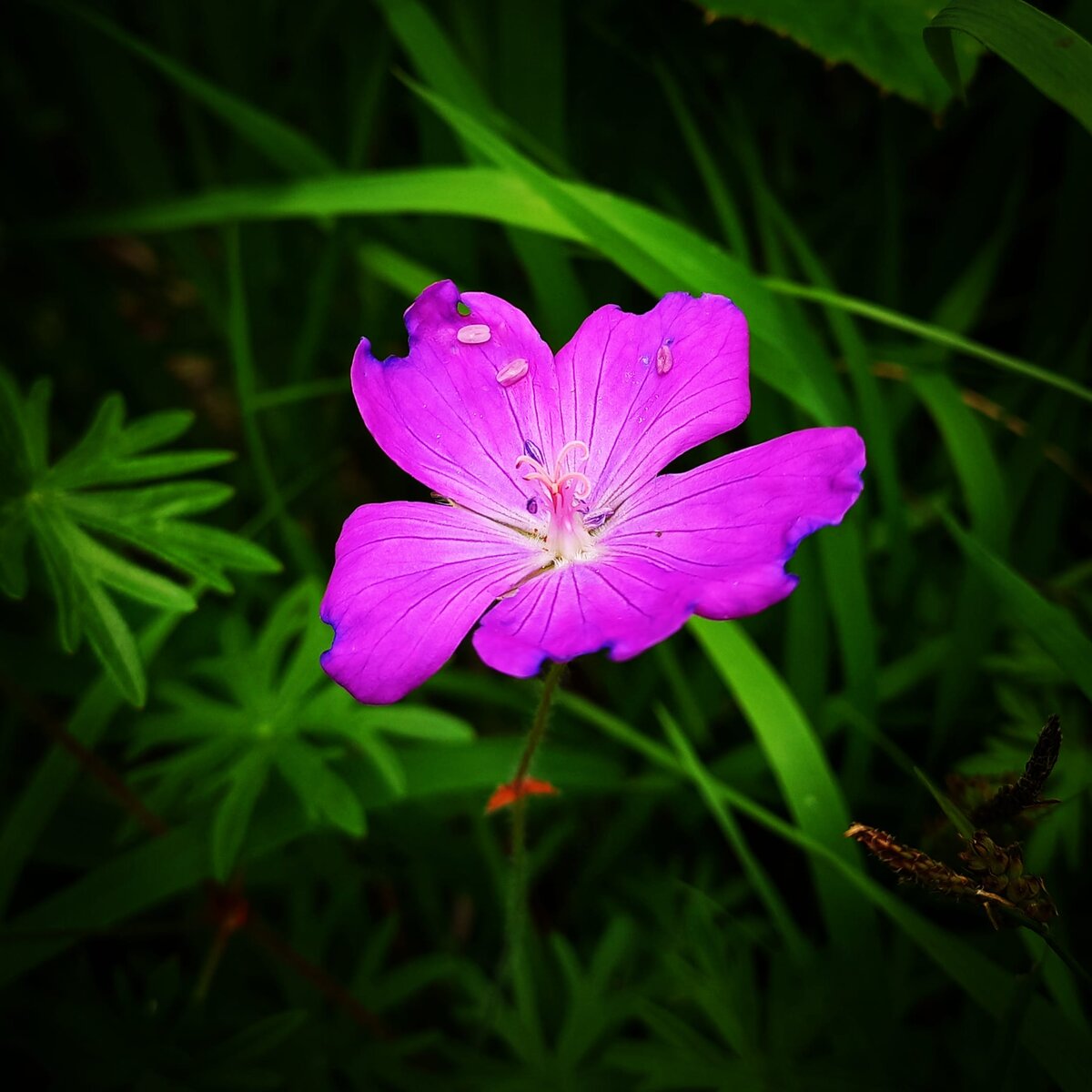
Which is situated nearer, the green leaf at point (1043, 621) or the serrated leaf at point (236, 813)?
the green leaf at point (1043, 621)

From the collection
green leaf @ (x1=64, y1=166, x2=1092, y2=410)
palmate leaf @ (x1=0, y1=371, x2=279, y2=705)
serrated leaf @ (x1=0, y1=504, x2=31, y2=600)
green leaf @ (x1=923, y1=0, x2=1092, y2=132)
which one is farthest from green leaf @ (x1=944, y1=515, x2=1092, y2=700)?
serrated leaf @ (x1=0, y1=504, x2=31, y2=600)

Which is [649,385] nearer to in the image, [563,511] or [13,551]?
[563,511]

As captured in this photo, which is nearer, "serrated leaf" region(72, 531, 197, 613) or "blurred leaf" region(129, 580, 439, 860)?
"serrated leaf" region(72, 531, 197, 613)

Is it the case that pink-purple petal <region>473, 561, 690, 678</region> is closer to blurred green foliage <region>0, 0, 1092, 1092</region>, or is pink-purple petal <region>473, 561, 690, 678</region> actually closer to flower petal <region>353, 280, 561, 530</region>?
flower petal <region>353, 280, 561, 530</region>

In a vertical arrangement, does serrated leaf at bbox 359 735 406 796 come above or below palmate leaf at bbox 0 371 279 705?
below

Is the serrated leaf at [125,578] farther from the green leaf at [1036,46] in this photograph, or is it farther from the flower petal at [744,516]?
the green leaf at [1036,46]

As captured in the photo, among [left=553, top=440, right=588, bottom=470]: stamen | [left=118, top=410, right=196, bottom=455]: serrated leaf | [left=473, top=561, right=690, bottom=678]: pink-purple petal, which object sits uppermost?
[left=118, top=410, right=196, bottom=455]: serrated leaf

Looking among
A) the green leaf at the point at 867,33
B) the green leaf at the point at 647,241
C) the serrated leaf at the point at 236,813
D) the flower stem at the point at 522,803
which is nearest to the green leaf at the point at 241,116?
the green leaf at the point at 647,241
